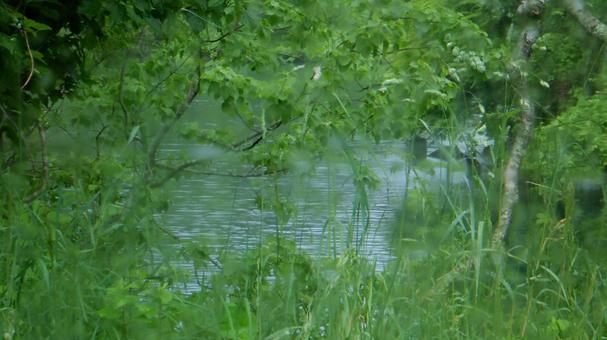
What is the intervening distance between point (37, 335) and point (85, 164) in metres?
1.62

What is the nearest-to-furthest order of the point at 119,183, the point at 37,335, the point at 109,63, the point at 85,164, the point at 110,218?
1. the point at 37,335
2. the point at 110,218
3. the point at 119,183
4. the point at 85,164
5. the point at 109,63

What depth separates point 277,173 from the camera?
516 cm

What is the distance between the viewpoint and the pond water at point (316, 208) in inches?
128

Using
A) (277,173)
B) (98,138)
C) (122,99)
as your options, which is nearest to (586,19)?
(277,173)

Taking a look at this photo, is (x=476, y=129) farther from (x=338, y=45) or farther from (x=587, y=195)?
(x=338, y=45)

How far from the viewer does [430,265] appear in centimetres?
304

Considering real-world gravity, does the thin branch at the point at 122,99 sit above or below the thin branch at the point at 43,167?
above

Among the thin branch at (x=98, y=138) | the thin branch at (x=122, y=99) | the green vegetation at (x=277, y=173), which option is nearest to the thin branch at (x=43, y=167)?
the green vegetation at (x=277, y=173)

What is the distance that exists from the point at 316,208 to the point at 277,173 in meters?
1.65

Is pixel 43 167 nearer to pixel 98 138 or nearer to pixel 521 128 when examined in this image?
pixel 98 138

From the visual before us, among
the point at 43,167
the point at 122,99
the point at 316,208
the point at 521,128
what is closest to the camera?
the point at 316,208

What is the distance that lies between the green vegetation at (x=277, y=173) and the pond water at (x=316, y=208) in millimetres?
39

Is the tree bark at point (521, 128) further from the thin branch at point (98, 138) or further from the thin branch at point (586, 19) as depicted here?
the thin branch at point (98, 138)

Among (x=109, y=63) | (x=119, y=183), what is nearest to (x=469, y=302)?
(x=119, y=183)
